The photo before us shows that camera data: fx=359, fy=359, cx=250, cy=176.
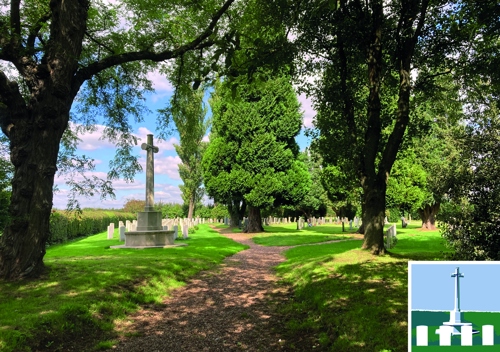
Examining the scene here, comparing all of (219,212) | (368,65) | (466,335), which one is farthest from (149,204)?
(219,212)

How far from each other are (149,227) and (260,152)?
12346 mm

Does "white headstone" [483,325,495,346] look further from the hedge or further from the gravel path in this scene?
the hedge

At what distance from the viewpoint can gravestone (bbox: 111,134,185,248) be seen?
17.3 metres

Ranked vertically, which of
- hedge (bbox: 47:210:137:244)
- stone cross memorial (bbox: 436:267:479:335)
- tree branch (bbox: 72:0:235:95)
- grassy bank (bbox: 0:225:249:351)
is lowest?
hedge (bbox: 47:210:137:244)

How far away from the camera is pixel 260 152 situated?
91.8 ft

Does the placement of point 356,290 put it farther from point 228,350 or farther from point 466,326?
point 466,326

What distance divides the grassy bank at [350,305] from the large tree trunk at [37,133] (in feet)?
18.7

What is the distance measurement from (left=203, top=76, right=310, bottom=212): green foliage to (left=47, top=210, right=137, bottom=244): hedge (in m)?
11.0

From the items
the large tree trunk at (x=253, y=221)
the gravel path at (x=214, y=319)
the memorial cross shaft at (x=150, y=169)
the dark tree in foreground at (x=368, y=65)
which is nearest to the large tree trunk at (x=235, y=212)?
the large tree trunk at (x=253, y=221)

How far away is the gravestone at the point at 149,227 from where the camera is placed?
17297 millimetres

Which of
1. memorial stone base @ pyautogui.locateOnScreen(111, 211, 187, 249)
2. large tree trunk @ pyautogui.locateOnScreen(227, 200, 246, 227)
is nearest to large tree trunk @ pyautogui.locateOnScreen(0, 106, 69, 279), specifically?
memorial stone base @ pyautogui.locateOnScreen(111, 211, 187, 249)

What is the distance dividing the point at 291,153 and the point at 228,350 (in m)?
24.3

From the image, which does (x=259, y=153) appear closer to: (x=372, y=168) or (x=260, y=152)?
(x=260, y=152)

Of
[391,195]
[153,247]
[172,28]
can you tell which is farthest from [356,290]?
[391,195]
